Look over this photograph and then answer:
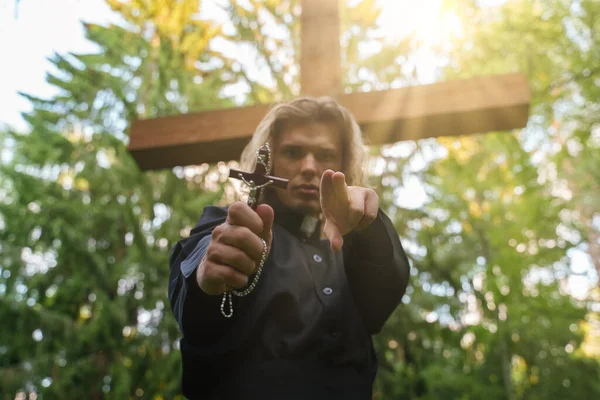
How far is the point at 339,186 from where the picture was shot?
811 millimetres

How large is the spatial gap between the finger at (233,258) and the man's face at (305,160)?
61 cm

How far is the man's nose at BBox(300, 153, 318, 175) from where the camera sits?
1390 millimetres

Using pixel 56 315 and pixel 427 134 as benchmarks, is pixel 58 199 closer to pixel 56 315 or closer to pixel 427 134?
pixel 56 315

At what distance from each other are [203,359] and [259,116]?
1227mm

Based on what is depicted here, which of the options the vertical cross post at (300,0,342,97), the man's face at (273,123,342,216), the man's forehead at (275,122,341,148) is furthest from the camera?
the vertical cross post at (300,0,342,97)

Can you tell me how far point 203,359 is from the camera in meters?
1.08

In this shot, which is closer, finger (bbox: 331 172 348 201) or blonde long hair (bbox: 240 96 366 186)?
finger (bbox: 331 172 348 201)

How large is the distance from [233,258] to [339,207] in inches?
9.8

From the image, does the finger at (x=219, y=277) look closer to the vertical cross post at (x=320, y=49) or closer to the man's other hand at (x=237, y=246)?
the man's other hand at (x=237, y=246)

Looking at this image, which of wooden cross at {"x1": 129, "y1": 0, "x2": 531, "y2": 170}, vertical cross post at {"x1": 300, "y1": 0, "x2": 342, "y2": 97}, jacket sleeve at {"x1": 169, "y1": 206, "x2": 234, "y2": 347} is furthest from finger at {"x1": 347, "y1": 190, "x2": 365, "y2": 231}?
vertical cross post at {"x1": 300, "y1": 0, "x2": 342, "y2": 97}

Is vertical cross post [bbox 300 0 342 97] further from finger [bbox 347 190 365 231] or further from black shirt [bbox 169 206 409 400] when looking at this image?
finger [bbox 347 190 365 231]

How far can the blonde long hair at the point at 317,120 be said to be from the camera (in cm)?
156

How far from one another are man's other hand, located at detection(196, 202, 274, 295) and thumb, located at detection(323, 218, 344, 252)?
132 millimetres

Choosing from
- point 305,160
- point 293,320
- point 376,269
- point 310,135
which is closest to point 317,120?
point 310,135
